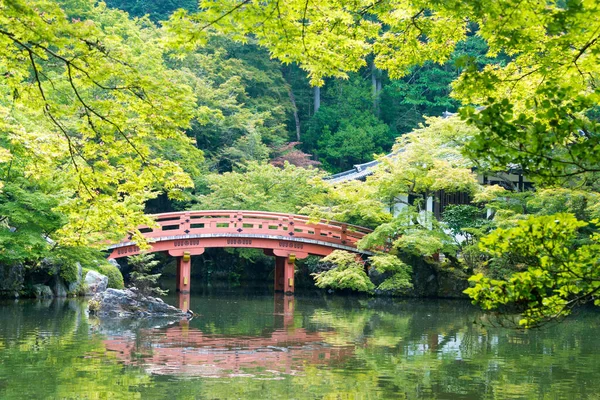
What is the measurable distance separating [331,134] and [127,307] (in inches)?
850

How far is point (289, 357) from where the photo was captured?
1042 cm

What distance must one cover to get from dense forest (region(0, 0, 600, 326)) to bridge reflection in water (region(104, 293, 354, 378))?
194 centimetres

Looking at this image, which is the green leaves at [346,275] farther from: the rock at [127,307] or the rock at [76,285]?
the rock at [76,285]

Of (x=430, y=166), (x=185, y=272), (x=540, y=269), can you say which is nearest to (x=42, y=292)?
(x=185, y=272)

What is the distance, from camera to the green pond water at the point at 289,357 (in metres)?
8.01

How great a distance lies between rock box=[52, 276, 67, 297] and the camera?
18875 millimetres

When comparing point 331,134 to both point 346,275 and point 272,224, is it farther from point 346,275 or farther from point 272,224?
point 346,275

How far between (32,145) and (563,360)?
312 inches

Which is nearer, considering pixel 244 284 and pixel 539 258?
pixel 539 258

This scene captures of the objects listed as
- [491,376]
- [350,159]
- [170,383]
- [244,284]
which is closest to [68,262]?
[244,284]

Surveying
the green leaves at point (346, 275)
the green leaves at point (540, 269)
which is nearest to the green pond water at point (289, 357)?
the green leaves at point (346, 275)

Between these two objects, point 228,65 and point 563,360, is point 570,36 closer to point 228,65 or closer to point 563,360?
point 563,360

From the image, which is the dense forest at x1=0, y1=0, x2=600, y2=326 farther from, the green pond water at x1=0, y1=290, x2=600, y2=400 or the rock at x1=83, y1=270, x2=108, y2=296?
the green pond water at x1=0, y1=290, x2=600, y2=400

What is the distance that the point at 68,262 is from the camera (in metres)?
18.2
